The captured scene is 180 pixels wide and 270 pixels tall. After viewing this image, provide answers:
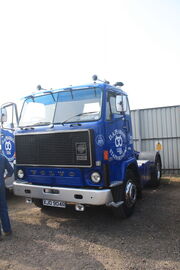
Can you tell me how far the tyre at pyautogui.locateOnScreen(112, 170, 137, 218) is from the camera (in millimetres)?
4461

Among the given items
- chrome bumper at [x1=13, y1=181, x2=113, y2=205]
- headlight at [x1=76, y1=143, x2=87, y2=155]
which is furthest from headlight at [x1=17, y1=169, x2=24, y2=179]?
headlight at [x1=76, y1=143, x2=87, y2=155]

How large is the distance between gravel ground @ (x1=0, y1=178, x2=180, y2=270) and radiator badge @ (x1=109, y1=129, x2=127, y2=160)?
53.3 inches

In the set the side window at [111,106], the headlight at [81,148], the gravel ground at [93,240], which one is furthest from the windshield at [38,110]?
the gravel ground at [93,240]

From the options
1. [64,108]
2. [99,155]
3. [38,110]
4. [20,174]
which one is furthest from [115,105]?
[20,174]

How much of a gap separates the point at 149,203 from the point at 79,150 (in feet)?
9.17

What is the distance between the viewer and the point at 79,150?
159 inches

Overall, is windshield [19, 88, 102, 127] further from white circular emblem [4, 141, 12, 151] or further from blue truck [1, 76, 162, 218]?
white circular emblem [4, 141, 12, 151]

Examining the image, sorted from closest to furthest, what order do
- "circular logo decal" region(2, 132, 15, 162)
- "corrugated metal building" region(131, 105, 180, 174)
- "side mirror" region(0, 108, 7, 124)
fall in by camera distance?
"side mirror" region(0, 108, 7, 124)
"circular logo decal" region(2, 132, 15, 162)
"corrugated metal building" region(131, 105, 180, 174)

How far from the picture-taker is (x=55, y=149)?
13.9 feet

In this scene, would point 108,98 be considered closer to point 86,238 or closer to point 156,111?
point 86,238

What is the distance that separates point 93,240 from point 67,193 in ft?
2.94

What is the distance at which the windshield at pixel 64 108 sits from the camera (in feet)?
14.0

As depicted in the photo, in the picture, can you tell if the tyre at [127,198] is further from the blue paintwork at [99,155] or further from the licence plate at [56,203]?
the licence plate at [56,203]

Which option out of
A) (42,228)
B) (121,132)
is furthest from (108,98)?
(42,228)
